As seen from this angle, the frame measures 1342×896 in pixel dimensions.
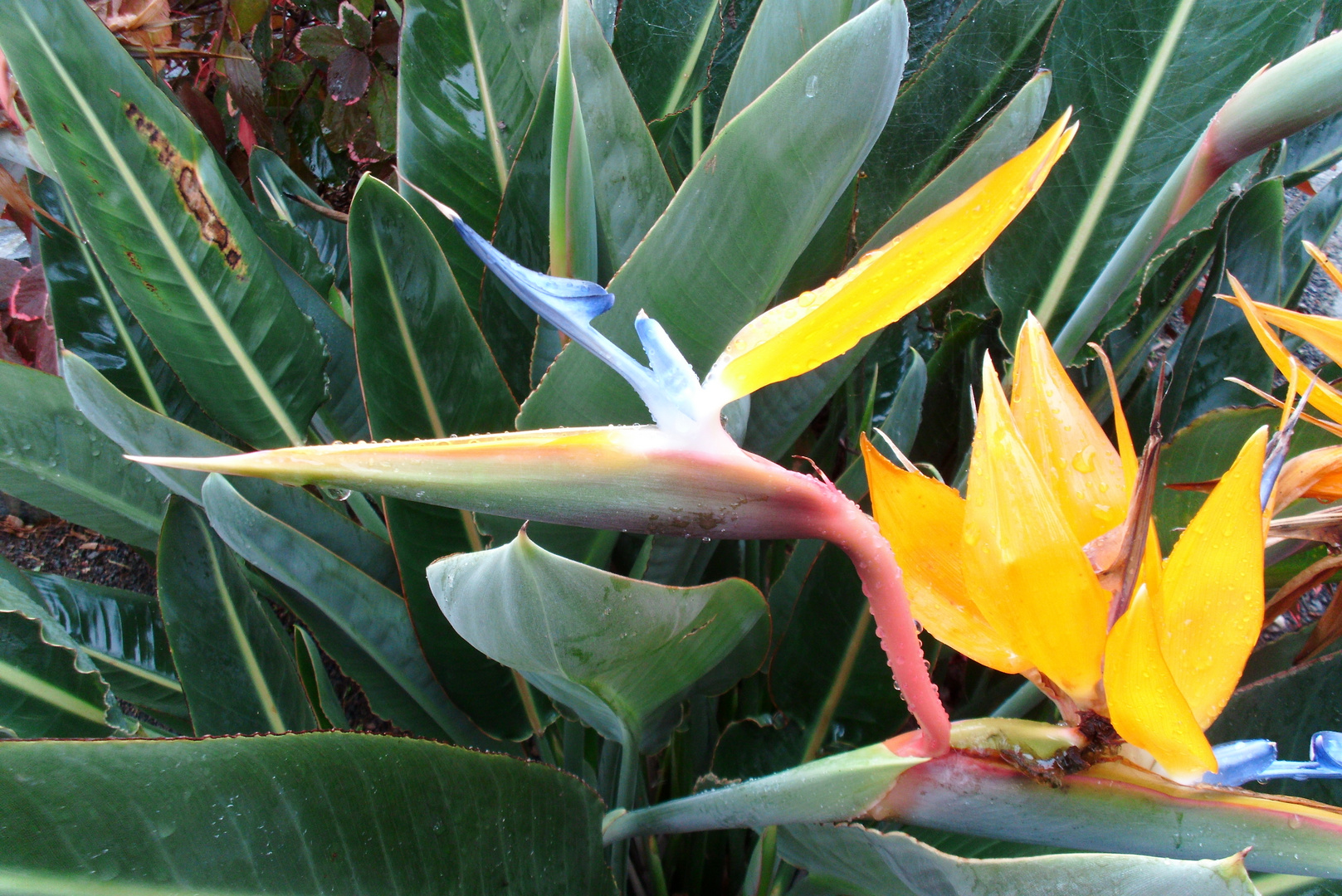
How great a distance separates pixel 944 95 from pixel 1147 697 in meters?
0.56

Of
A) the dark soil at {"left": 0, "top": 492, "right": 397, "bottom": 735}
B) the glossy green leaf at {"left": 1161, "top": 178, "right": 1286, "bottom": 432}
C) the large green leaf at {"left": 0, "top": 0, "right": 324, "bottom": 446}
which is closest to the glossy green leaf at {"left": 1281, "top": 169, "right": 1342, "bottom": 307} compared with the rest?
the glossy green leaf at {"left": 1161, "top": 178, "right": 1286, "bottom": 432}

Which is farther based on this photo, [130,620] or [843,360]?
[130,620]

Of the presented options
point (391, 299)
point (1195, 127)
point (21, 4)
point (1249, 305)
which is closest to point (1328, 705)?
point (1249, 305)

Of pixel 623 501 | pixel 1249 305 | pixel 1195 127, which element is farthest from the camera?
pixel 1195 127

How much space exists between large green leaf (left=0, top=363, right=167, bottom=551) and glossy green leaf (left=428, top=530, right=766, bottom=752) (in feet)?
1.35

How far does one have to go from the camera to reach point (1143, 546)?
0.26m

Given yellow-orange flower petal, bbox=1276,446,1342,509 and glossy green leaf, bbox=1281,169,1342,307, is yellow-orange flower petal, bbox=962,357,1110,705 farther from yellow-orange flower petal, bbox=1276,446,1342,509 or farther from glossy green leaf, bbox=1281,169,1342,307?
glossy green leaf, bbox=1281,169,1342,307

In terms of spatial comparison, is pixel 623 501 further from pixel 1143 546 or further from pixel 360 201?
pixel 360 201

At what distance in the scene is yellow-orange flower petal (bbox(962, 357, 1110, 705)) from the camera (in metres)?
0.26

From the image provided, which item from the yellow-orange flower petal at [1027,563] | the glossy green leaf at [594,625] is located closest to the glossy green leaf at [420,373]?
the glossy green leaf at [594,625]

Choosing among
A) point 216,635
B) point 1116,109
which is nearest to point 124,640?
point 216,635

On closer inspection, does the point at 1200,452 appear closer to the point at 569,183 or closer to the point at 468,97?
the point at 569,183

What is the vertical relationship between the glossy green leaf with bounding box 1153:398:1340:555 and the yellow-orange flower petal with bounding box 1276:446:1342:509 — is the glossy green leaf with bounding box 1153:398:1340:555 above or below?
below

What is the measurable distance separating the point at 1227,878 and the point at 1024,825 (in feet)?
0.20
